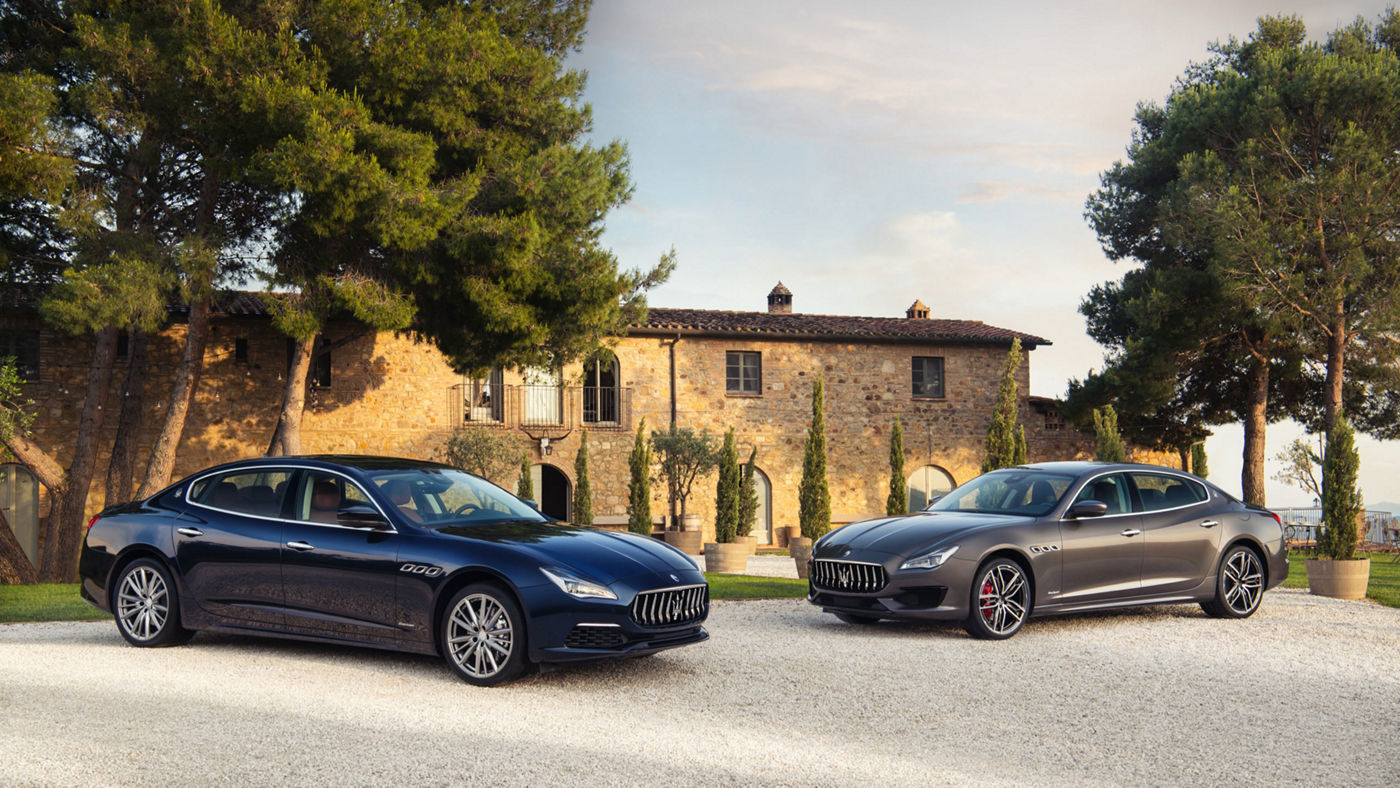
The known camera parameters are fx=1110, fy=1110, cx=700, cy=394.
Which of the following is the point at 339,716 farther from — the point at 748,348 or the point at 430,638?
the point at 748,348

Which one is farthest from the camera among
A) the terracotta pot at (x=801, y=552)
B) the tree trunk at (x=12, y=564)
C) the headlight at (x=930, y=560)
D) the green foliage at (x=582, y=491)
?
the green foliage at (x=582, y=491)

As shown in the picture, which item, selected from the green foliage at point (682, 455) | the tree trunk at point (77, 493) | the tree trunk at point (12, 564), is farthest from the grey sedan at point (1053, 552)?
the green foliage at point (682, 455)

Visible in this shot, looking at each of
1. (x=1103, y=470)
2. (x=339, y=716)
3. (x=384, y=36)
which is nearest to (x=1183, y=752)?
(x=339, y=716)

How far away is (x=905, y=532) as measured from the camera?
30.0 ft

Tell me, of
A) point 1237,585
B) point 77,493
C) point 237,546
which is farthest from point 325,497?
point 77,493

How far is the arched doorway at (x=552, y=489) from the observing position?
28691mm

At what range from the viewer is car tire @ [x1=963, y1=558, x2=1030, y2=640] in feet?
28.6

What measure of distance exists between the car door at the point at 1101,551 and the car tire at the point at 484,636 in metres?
4.77

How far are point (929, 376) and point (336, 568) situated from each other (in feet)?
84.3

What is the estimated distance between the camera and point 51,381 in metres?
25.2

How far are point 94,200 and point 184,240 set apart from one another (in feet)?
5.38

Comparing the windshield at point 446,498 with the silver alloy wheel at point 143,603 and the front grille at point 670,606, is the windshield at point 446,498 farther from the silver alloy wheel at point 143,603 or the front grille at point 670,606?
the silver alloy wheel at point 143,603

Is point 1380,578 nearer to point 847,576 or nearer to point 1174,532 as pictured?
point 1174,532

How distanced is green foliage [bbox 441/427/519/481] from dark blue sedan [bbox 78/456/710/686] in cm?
1708
